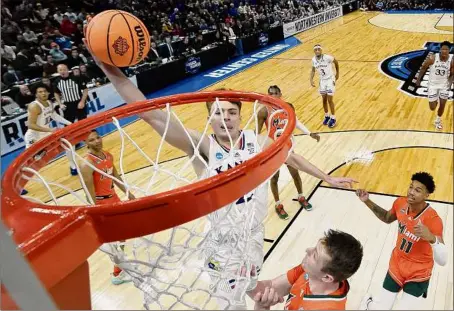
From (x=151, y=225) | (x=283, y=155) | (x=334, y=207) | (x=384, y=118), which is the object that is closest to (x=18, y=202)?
(x=151, y=225)

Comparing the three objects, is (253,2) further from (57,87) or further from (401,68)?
(57,87)

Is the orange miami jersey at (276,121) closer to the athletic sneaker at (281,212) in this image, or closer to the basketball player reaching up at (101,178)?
the basketball player reaching up at (101,178)

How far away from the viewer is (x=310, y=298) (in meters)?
1.93

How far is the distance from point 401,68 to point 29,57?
7.61 m

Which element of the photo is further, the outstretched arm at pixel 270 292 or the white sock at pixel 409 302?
the white sock at pixel 409 302

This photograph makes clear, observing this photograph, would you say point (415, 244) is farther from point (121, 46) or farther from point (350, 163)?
point (350, 163)

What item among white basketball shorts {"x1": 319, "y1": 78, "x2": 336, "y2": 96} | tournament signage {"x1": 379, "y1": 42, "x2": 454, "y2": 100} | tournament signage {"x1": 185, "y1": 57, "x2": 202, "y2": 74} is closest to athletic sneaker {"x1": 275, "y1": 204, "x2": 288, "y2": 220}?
white basketball shorts {"x1": 319, "y1": 78, "x2": 336, "y2": 96}

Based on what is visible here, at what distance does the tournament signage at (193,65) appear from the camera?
31.8ft

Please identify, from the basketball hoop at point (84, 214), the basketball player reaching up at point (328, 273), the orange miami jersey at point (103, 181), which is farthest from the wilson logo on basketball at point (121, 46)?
the orange miami jersey at point (103, 181)

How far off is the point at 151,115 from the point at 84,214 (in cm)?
111

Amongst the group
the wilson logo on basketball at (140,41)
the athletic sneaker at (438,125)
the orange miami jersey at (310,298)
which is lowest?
the athletic sneaker at (438,125)

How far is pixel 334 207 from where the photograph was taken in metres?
4.15

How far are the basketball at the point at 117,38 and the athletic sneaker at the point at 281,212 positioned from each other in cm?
235

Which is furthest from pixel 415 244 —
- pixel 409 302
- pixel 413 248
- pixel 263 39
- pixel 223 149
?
pixel 263 39
